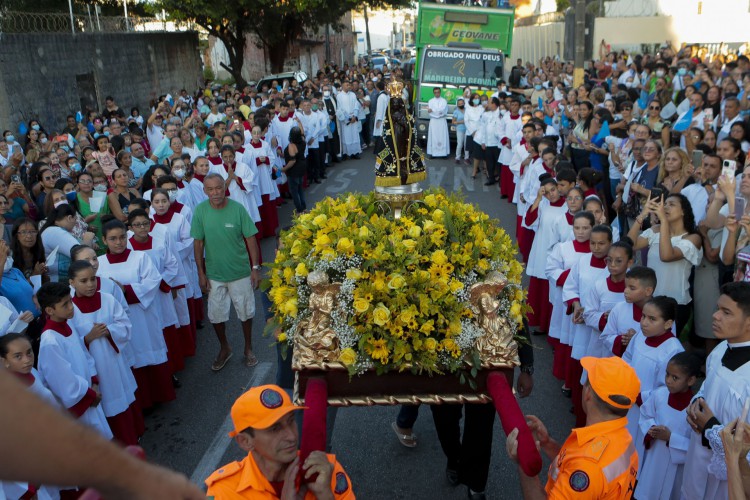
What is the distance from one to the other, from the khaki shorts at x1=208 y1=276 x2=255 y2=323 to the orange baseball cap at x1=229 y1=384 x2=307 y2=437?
4.15 meters

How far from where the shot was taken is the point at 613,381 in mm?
3123

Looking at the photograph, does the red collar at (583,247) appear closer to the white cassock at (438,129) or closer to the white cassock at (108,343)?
the white cassock at (108,343)

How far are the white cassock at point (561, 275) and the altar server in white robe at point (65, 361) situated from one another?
4.07 meters

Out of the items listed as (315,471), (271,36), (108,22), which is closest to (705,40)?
(271,36)

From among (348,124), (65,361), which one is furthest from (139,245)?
(348,124)

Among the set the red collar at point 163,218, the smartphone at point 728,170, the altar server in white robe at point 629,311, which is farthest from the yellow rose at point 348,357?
the red collar at point 163,218

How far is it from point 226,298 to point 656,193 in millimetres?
4468

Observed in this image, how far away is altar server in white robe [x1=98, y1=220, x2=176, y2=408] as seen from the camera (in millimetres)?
5977

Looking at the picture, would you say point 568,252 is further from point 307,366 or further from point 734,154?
point 307,366

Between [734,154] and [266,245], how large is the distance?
7017mm

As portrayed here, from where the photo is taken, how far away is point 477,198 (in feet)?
44.6

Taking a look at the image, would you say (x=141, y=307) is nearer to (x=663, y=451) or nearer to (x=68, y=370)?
(x=68, y=370)

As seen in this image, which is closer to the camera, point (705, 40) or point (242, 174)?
point (242, 174)

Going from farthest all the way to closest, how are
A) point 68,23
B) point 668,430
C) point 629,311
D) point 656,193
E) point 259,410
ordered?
1. point 68,23
2. point 656,193
3. point 629,311
4. point 668,430
5. point 259,410
